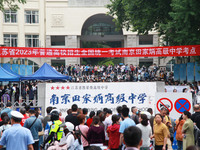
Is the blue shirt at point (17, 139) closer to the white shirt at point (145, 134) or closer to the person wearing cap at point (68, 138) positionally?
the person wearing cap at point (68, 138)

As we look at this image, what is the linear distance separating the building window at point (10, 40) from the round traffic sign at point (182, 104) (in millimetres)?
34810

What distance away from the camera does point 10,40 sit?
42.7 m

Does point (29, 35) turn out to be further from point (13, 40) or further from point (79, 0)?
point (79, 0)

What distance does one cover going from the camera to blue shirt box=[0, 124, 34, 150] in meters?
5.84

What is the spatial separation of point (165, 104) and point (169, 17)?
10861 mm

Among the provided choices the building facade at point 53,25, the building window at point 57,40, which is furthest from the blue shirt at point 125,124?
the building window at point 57,40

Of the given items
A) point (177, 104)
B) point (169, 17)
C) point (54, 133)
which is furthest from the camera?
point (169, 17)

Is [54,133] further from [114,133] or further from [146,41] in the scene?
[146,41]

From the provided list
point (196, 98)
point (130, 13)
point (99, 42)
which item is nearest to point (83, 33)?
point (99, 42)

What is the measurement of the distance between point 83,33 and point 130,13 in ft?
87.9

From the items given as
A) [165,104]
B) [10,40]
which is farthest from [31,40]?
[165,104]

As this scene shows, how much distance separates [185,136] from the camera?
830 cm

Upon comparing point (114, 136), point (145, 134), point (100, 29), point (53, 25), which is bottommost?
point (114, 136)

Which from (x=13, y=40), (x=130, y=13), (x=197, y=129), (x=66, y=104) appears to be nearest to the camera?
(x=197, y=129)
